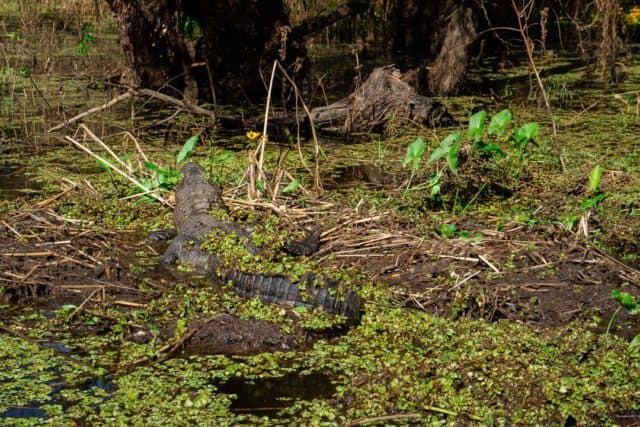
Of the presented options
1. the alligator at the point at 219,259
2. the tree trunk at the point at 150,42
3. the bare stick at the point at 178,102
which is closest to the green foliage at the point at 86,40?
the tree trunk at the point at 150,42

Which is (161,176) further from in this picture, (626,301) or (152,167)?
(626,301)

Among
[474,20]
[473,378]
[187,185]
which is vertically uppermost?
[474,20]

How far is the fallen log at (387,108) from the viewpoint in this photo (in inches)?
375

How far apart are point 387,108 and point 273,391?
5.79 metres

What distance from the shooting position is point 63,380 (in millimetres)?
4293

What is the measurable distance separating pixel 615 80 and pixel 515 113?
2551 mm

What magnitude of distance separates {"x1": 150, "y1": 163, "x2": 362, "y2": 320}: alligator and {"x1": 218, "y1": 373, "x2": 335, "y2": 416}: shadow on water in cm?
72

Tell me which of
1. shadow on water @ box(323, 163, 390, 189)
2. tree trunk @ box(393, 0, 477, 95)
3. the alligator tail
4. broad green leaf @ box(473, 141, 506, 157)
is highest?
tree trunk @ box(393, 0, 477, 95)

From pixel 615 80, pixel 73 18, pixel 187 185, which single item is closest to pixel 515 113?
Result: pixel 615 80

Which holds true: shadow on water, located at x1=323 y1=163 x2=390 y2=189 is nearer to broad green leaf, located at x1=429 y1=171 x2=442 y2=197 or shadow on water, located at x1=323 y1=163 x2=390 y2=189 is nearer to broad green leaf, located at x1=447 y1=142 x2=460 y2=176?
broad green leaf, located at x1=429 y1=171 x2=442 y2=197

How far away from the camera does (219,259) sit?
573cm

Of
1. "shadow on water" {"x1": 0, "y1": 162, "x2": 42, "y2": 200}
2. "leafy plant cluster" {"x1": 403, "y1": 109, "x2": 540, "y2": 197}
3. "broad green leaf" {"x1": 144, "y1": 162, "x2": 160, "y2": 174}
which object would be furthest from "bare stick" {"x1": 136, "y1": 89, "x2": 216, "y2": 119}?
"leafy plant cluster" {"x1": 403, "y1": 109, "x2": 540, "y2": 197}

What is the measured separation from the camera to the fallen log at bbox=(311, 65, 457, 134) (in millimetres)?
9516

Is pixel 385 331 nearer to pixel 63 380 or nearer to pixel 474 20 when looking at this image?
pixel 63 380
